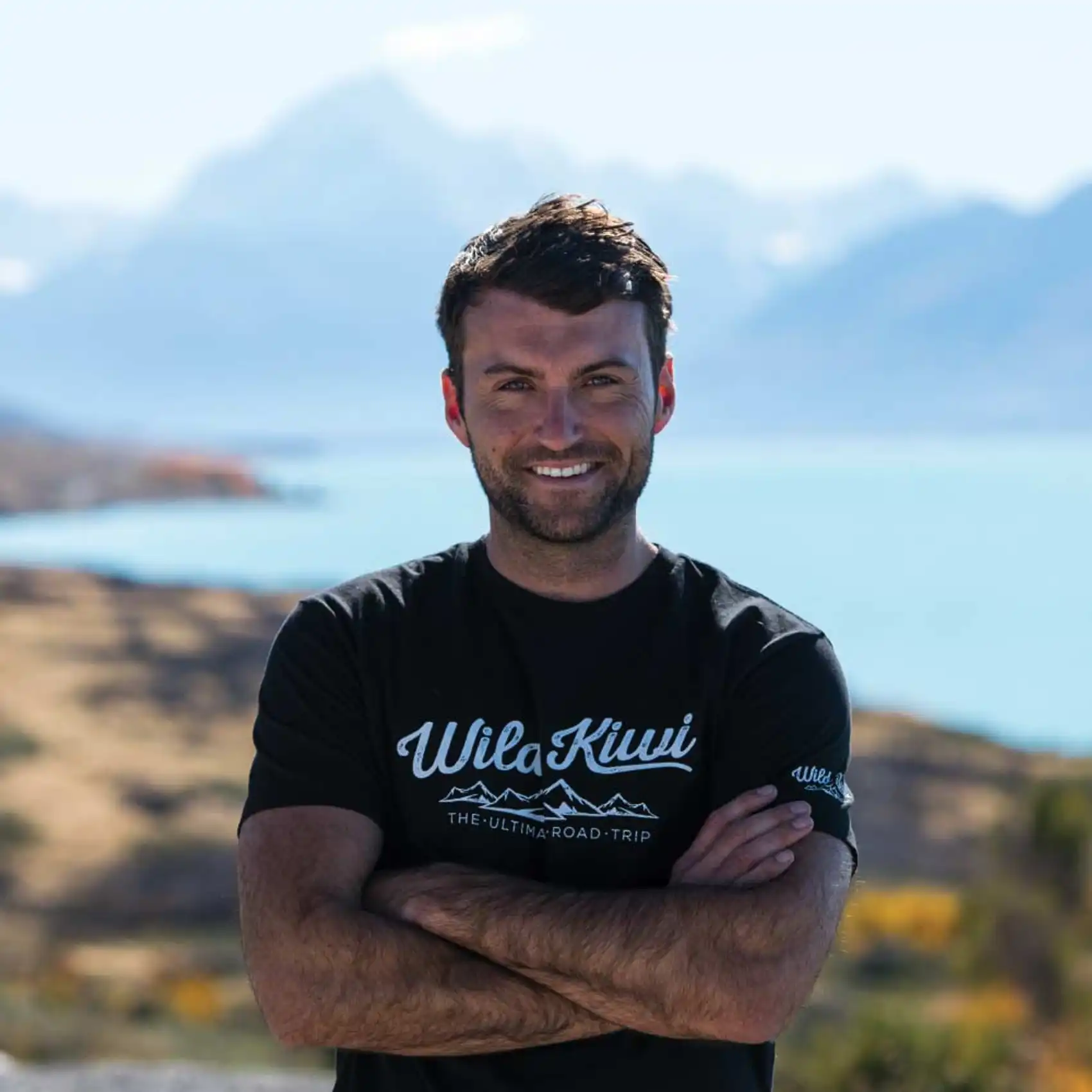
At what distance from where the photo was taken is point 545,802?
11.1 ft

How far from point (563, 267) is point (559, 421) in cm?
30

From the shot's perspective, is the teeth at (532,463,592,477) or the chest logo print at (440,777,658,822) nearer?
the chest logo print at (440,777,658,822)

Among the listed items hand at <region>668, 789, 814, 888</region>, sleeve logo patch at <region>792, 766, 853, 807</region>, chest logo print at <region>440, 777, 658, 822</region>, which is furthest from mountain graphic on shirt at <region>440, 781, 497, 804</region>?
sleeve logo patch at <region>792, 766, 853, 807</region>

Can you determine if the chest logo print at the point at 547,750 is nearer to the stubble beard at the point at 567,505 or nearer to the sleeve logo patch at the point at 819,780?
the sleeve logo patch at the point at 819,780

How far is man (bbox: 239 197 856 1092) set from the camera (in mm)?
3307

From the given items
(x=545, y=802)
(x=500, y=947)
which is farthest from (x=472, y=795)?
(x=500, y=947)

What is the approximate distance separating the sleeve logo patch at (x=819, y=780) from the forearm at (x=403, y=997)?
59 centimetres

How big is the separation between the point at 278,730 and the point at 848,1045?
1038 cm

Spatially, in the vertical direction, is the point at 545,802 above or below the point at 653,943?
above

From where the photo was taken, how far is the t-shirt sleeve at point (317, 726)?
11.3ft

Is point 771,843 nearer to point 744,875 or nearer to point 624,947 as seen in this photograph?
point 744,875

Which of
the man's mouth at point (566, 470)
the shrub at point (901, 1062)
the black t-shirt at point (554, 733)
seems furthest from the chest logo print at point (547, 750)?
the shrub at point (901, 1062)

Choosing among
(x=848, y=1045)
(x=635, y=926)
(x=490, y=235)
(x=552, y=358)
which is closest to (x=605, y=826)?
(x=635, y=926)

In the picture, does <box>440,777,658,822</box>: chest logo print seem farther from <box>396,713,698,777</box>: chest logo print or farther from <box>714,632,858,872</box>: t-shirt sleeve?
<box>714,632,858,872</box>: t-shirt sleeve
